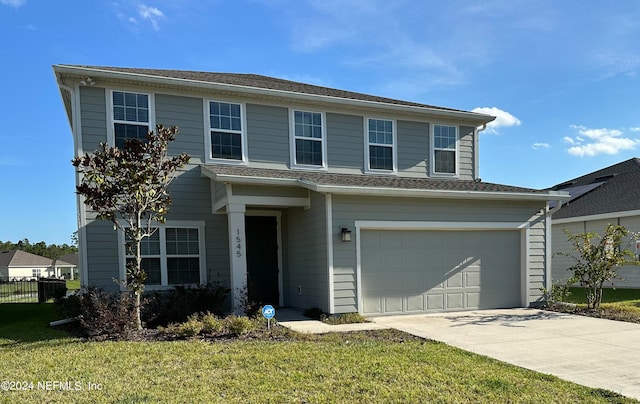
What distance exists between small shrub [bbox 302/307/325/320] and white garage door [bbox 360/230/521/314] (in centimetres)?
101

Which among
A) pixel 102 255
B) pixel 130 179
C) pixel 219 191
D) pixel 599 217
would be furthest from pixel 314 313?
pixel 599 217

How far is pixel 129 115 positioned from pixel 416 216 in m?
6.95

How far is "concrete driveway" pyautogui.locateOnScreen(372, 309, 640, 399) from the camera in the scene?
5.27 meters

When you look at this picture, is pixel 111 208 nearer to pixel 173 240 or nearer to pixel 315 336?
pixel 173 240

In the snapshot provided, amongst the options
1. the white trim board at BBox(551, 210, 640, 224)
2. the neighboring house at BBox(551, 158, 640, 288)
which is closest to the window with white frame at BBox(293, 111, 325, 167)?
the neighboring house at BBox(551, 158, 640, 288)

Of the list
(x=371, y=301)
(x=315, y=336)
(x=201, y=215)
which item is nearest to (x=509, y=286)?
(x=371, y=301)

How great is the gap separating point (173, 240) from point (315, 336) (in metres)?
4.68

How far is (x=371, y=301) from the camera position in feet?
31.2

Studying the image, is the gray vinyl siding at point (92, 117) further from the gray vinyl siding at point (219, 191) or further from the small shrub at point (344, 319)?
the small shrub at point (344, 319)

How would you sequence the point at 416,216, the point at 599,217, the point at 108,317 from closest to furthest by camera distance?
the point at 108,317
the point at 416,216
the point at 599,217

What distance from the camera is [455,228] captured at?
10.3 m

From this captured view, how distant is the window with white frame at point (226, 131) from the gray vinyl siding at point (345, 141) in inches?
94.9

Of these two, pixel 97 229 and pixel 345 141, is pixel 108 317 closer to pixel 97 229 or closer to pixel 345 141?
pixel 97 229

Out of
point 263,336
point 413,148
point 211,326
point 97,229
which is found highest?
point 413,148
